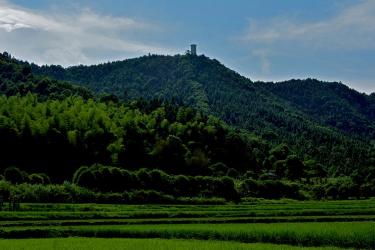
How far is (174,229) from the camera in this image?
124 ft

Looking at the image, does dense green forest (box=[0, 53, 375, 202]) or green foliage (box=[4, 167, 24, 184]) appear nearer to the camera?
green foliage (box=[4, 167, 24, 184])

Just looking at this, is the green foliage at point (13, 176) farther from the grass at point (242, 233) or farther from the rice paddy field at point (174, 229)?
the grass at point (242, 233)

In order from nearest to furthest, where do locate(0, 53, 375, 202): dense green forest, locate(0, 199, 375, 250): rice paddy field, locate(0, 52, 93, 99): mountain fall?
locate(0, 199, 375, 250): rice paddy field
locate(0, 53, 375, 202): dense green forest
locate(0, 52, 93, 99): mountain

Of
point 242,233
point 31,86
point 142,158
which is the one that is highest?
point 31,86

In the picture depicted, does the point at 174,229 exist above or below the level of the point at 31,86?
below

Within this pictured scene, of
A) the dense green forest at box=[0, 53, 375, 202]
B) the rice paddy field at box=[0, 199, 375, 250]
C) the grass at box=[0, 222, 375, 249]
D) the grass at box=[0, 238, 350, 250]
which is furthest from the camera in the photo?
Result: the dense green forest at box=[0, 53, 375, 202]

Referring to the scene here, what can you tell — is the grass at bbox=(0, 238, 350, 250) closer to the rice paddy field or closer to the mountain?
the rice paddy field

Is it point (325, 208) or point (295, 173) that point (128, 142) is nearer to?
point (295, 173)

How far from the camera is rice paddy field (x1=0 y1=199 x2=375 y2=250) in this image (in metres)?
32.3

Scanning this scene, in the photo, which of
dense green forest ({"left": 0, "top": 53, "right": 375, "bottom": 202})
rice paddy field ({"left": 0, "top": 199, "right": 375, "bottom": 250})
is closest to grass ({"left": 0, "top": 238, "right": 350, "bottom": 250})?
rice paddy field ({"left": 0, "top": 199, "right": 375, "bottom": 250})

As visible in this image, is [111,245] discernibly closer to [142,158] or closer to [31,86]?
[142,158]

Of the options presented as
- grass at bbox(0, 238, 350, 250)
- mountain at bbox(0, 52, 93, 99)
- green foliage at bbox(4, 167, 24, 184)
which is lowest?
grass at bbox(0, 238, 350, 250)

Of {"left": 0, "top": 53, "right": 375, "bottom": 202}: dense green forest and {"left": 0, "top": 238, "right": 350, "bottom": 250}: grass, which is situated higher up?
{"left": 0, "top": 53, "right": 375, "bottom": 202}: dense green forest

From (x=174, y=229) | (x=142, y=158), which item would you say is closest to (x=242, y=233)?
(x=174, y=229)
